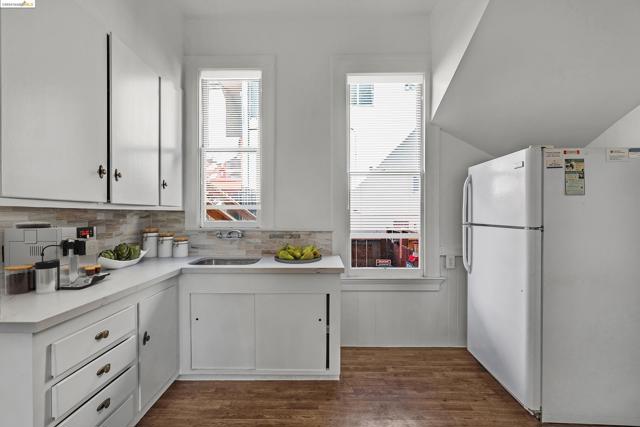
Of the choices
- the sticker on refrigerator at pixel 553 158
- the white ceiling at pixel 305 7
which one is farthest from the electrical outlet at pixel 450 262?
the white ceiling at pixel 305 7

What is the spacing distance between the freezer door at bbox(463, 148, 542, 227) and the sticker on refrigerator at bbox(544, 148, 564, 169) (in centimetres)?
4

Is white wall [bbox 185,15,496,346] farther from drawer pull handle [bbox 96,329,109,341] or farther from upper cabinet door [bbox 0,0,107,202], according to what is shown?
drawer pull handle [bbox 96,329,109,341]

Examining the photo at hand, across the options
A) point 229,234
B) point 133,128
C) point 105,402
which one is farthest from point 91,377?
point 229,234

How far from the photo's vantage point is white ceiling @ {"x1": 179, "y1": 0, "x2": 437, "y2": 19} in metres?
2.82

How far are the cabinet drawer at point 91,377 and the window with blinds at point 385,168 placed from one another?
1.91m

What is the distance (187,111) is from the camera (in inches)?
119

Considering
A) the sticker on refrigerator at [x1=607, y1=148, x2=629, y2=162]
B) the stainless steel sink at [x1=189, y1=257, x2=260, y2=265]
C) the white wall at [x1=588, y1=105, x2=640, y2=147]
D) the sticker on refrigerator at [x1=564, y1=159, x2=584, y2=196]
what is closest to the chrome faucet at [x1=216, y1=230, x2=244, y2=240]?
the stainless steel sink at [x1=189, y1=257, x2=260, y2=265]

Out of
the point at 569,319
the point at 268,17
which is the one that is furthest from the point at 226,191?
the point at 569,319

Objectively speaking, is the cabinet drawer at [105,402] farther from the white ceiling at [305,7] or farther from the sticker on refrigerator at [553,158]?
the white ceiling at [305,7]

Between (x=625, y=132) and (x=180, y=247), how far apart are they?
3.65 m

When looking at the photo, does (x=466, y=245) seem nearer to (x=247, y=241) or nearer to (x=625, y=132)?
(x=625, y=132)

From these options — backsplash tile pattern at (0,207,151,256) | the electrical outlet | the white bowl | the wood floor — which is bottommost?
the wood floor

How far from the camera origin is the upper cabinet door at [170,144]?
2.58 metres

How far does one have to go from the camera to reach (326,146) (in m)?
3.02
